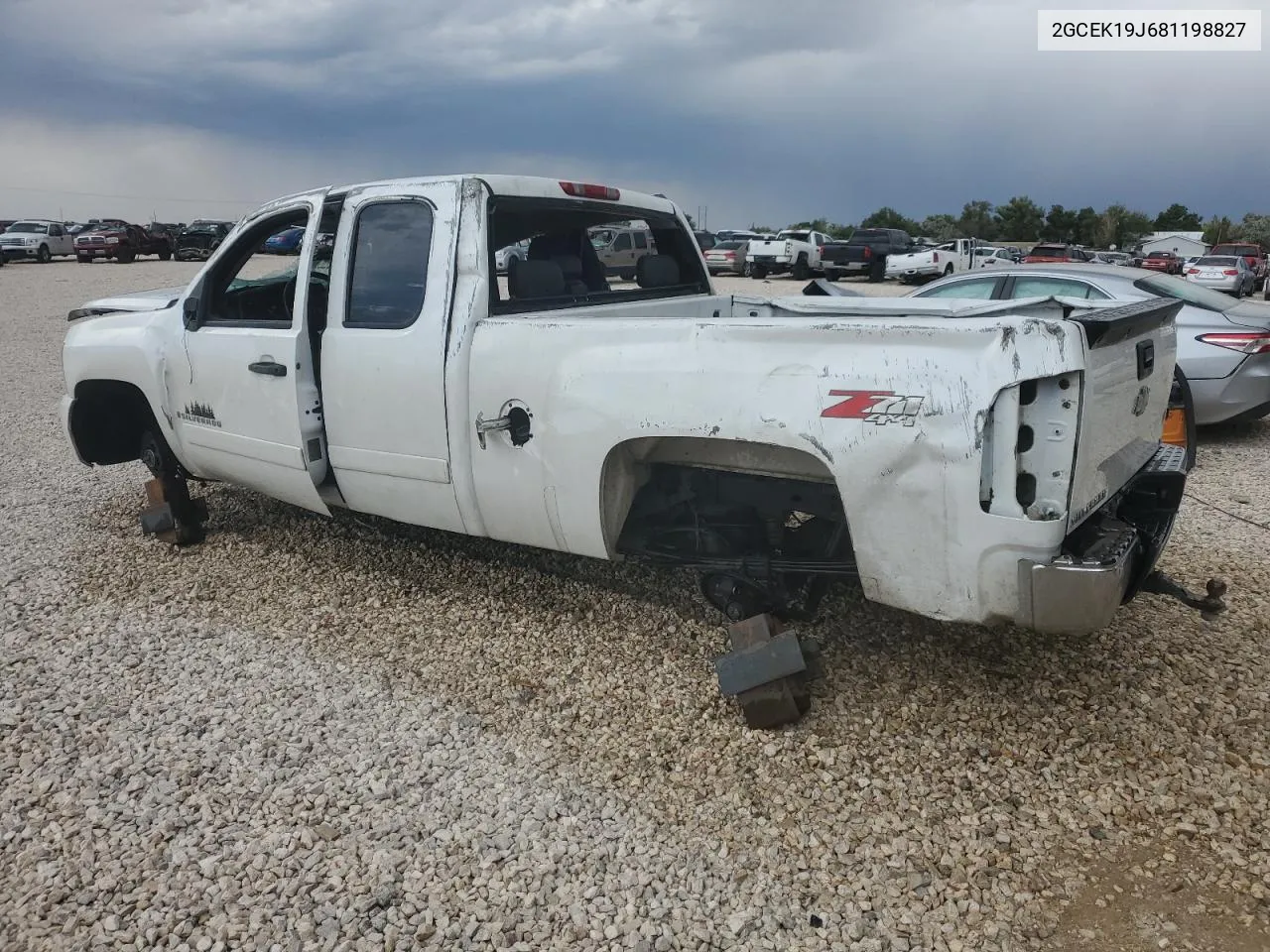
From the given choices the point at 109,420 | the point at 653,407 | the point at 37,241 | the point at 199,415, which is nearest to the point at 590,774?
the point at 653,407

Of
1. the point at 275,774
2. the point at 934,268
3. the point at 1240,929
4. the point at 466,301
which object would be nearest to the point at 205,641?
the point at 275,774

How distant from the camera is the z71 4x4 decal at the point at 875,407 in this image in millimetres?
2707

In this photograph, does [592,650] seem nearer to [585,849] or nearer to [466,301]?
[585,849]

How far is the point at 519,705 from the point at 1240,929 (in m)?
2.36

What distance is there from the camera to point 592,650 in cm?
398

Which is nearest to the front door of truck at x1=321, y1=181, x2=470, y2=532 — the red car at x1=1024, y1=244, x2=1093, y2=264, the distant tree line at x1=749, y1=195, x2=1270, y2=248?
the red car at x1=1024, y1=244, x2=1093, y2=264

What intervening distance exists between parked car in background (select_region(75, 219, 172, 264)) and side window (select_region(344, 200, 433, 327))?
3434cm

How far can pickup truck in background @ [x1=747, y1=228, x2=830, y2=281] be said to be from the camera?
29.7m

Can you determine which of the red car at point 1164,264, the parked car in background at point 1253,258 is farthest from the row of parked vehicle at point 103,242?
the parked car in background at point 1253,258

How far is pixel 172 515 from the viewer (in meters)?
5.36

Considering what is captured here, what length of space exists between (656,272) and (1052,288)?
A: 14.9ft

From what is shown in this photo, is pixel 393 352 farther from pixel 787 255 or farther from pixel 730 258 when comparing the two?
pixel 730 258

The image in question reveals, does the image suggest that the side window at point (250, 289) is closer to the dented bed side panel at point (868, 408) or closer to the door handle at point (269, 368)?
the door handle at point (269, 368)

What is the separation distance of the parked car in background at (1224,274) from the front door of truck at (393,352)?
28.4 meters
